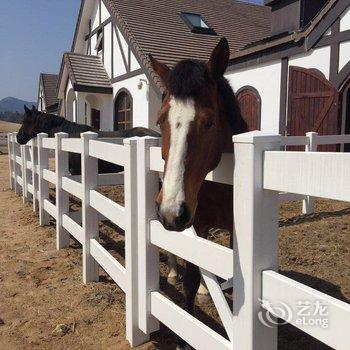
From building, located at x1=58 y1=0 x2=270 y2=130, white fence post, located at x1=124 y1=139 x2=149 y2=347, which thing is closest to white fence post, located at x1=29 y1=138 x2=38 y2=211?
white fence post, located at x1=124 y1=139 x2=149 y2=347

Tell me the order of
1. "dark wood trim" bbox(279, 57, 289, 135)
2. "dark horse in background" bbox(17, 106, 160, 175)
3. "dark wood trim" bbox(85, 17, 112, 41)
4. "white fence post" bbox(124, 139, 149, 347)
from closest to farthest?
"white fence post" bbox(124, 139, 149, 347), "dark horse in background" bbox(17, 106, 160, 175), "dark wood trim" bbox(279, 57, 289, 135), "dark wood trim" bbox(85, 17, 112, 41)

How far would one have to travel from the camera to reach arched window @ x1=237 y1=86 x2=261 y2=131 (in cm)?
1030

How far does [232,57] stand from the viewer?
10891 millimetres

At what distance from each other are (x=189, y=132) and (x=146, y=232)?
1127 millimetres

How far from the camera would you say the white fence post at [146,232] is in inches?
105

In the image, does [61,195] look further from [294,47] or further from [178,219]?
[294,47]

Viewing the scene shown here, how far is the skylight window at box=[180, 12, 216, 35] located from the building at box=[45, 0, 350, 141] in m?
0.05

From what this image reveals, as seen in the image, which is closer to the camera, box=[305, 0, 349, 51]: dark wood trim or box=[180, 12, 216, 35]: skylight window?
box=[305, 0, 349, 51]: dark wood trim

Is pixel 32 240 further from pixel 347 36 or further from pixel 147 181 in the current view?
pixel 347 36

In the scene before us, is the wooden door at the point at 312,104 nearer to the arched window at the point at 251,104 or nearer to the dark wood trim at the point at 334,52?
the dark wood trim at the point at 334,52

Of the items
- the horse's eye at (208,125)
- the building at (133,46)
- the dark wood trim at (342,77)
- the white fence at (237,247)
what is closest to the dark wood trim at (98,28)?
the building at (133,46)

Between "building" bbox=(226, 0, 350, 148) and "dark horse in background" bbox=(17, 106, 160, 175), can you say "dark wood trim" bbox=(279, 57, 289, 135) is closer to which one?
"building" bbox=(226, 0, 350, 148)

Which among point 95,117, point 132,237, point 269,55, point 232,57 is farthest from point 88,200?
point 95,117

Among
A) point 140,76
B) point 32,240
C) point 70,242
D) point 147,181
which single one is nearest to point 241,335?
point 147,181
